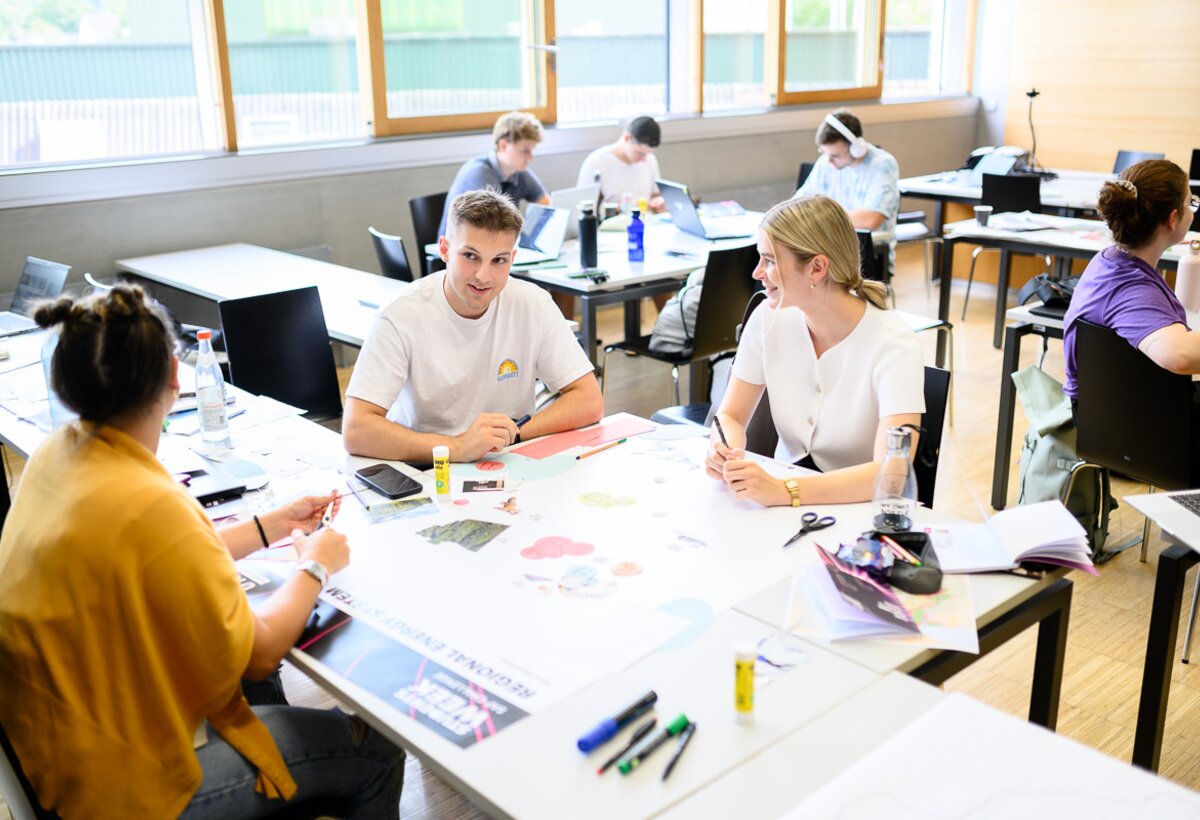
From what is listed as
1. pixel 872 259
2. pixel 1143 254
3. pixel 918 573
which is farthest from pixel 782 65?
pixel 918 573

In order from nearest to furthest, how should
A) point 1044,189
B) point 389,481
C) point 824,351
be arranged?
point 389,481
point 824,351
point 1044,189

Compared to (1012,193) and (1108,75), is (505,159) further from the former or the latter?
(1108,75)

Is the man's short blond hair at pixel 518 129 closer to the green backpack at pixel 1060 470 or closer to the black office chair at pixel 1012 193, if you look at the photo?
the black office chair at pixel 1012 193

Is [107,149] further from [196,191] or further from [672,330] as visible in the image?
[672,330]

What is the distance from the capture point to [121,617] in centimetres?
147

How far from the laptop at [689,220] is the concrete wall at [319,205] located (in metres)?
1.59

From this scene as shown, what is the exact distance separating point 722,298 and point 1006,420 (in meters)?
1.16

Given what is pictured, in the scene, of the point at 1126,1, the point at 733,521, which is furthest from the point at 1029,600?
the point at 1126,1

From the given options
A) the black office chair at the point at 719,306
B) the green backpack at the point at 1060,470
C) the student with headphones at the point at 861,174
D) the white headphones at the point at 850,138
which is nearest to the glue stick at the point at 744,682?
the green backpack at the point at 1060,470

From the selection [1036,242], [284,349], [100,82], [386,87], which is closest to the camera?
[284,349]

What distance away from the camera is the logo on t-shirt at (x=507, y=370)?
2.78 metres

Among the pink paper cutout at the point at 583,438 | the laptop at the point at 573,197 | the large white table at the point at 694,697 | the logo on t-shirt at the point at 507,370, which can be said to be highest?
the laptop at the point at 573,197

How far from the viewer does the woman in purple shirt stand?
2.94m

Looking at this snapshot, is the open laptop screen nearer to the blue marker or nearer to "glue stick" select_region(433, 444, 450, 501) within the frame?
"glue stick" select_region(433, 444, 450, 501)
